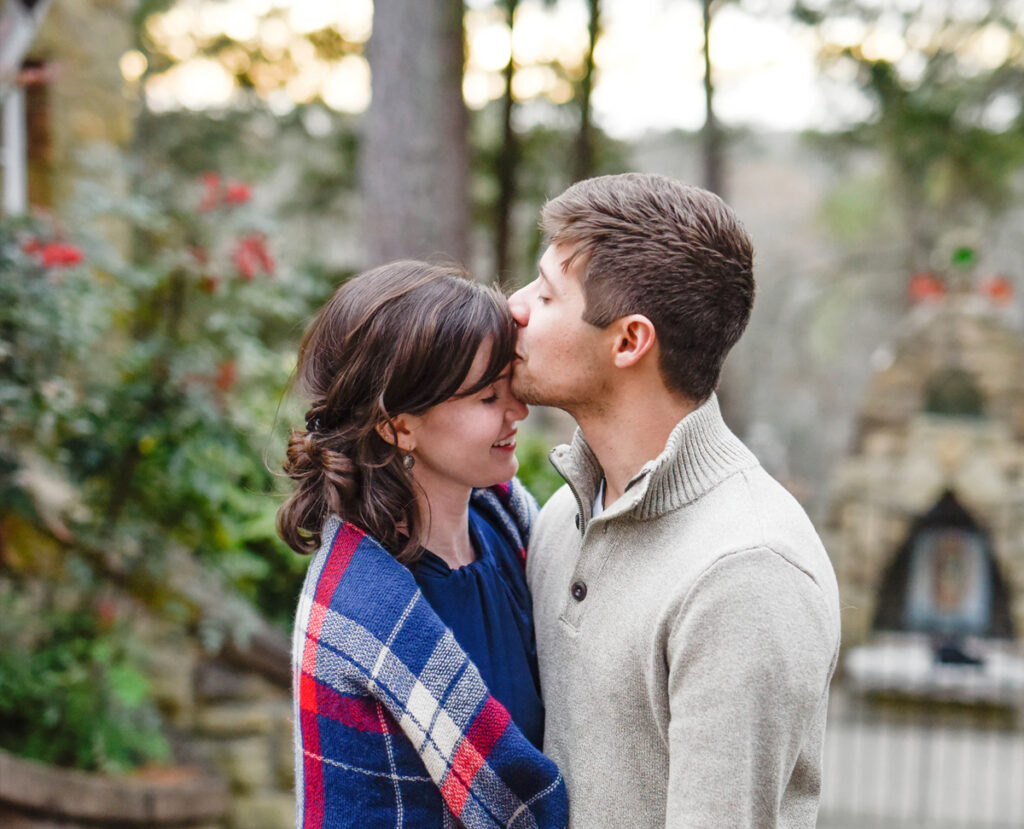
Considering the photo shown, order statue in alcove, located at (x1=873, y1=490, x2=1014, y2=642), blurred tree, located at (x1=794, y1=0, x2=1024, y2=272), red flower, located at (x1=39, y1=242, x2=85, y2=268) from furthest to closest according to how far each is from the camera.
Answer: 1. statue in alcove, located at (x1=873, y1=490, x2=1014, y2=642)
2. blurred tree, located at (x1=794, y1=0, x2=1024, y2=272)
3. red flower, located at (x1=39, y1=242, x2=85, y2=268)

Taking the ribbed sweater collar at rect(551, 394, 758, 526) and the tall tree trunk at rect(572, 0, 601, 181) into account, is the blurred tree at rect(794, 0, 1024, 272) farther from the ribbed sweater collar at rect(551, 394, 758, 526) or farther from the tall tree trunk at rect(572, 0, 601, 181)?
the ribbed sweater collar at rect(551, 394, 758, 526)

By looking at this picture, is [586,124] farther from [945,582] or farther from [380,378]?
[945,582]

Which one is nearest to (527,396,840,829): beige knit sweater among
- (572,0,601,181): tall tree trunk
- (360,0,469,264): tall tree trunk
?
(360,0,469,264): tall tree trunk

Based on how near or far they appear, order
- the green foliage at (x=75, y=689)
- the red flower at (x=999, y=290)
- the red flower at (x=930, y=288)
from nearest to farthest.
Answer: the green foliage at (x=75, y=689)
the red flower at (x=999, y=290)
the red flower at (x=930, y=288)

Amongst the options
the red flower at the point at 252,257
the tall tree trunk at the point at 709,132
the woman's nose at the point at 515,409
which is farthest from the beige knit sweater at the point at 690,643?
the tall tree trunk at the point at 709,132

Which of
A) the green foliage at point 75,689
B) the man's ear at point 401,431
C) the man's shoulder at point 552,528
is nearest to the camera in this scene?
the man's ear at point 401,431

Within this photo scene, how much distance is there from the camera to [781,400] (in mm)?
15602

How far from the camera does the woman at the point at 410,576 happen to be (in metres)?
1.48

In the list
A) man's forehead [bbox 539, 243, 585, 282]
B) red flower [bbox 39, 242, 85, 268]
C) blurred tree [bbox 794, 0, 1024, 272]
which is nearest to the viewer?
man's forehead [bbox 539, 243, 585, 282]

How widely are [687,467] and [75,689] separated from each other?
270 centimetres

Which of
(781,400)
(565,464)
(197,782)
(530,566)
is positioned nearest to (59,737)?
(197,782)

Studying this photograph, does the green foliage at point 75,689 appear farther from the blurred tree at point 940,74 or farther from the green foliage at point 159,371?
the blurred tree at point 940,74

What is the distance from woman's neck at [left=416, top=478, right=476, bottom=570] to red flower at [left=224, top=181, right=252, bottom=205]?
2104 millimetres

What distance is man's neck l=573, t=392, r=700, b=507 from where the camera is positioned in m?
1.61
